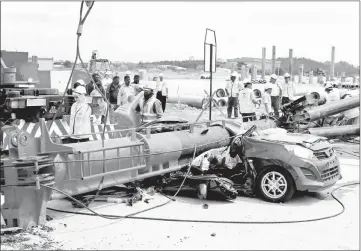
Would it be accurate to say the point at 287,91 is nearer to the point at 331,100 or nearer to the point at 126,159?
the point at 331,100

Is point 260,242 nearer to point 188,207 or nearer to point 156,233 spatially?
point 156,233

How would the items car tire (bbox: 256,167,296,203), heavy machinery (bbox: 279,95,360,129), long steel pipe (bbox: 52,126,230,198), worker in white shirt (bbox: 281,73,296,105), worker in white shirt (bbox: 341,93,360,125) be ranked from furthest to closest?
worker in white shirt (bbox: 281,73,296,105), worker in white shirt (bbox: 341,93,360,125), heavy machinery (bbox: 279,95,360,129), car tire (bbox: 256,167,296,203), long steel pipe (bbox: 52,126,230,198)

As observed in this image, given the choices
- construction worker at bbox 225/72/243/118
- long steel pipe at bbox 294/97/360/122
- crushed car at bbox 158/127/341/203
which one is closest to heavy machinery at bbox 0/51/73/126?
crushed car at bbox 158/127/341/203

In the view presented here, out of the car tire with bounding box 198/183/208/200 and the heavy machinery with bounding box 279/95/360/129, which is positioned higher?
the heavy machinery with bounding box 279/95/360/129

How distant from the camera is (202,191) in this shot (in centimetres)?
834

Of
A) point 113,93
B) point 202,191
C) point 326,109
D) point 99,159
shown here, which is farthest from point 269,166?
point 113,93

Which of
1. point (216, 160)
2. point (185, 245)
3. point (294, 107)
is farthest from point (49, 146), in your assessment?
point (294, 107)

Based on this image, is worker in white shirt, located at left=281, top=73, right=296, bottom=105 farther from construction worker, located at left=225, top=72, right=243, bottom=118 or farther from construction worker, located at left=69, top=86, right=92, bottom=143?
construction worker, located at left=69, top=86, right=92, bottom=143

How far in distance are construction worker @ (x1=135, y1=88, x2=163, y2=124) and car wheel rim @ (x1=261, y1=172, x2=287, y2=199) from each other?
312 cm

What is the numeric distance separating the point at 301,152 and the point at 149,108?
3.63m

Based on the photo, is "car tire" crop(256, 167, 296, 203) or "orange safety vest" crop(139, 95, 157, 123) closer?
"car tire" crop(256, 167, 296, 203)

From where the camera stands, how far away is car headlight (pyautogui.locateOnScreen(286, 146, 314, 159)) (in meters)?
8.07

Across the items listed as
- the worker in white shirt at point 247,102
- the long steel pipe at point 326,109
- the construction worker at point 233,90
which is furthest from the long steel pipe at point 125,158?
the construction worker at point 233,90

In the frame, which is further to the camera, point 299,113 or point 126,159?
point 299,113
